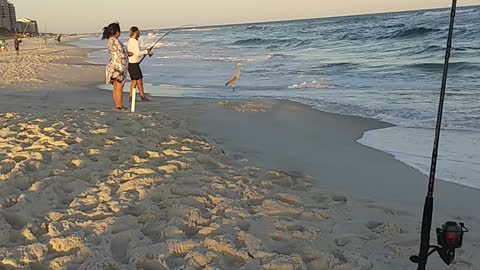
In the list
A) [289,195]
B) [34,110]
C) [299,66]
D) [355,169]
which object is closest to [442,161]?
[355,169]

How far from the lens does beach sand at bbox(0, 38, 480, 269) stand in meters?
2.75

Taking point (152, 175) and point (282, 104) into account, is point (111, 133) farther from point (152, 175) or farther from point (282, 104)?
point (282, 104)

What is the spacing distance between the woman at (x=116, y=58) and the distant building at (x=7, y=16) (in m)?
112

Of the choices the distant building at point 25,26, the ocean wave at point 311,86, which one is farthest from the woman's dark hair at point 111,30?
the distant building at point 25,26

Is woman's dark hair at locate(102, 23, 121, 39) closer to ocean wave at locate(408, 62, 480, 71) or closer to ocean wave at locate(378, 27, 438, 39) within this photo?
ocean wave at locate(408, 62, 480, 71)

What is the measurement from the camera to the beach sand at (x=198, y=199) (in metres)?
2.75

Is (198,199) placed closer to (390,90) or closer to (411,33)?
(390,90)

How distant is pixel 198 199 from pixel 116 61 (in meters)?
4.17

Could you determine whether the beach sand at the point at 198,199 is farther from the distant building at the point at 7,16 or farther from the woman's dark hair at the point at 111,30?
the distant building at the point at 7,16

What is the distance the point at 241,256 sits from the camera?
2.74m

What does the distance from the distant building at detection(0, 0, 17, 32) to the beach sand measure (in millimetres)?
114314

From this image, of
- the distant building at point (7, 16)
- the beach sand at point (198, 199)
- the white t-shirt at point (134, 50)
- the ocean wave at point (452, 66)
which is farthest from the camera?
the distant building at point (7, 16)

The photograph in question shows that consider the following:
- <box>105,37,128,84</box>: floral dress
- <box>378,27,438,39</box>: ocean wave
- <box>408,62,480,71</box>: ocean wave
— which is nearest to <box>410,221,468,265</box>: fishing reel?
<box>105,37,128,84</box>: floral dress

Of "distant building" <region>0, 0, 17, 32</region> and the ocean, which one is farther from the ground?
"distant building" <region>0, 0, 17, 32</region>
